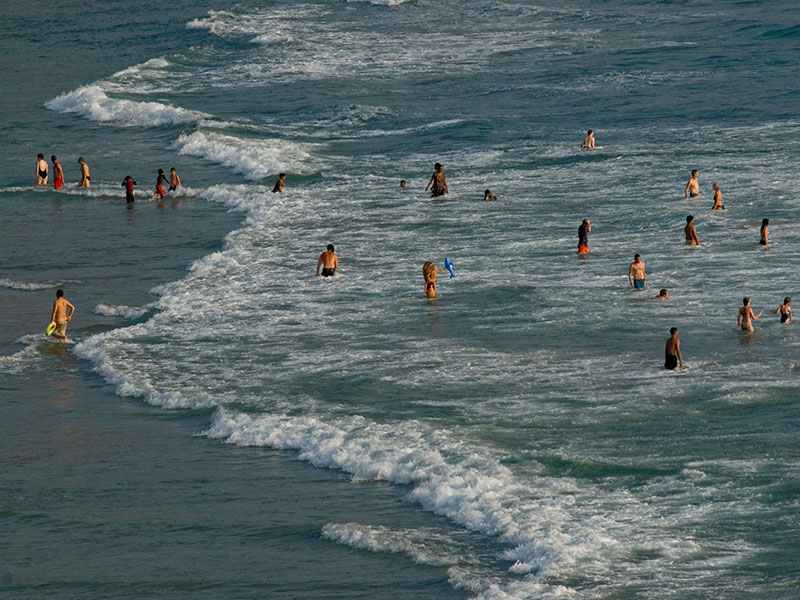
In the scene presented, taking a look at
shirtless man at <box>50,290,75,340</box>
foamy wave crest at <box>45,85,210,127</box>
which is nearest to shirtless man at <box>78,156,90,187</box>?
foamy wave crest at <box>45,85,210,127</box>

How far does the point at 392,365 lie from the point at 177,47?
49.2m

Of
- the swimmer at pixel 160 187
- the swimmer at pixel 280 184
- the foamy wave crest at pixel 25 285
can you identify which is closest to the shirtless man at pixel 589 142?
the swimmer at pixel 280 184

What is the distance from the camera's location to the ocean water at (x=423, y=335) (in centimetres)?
1570

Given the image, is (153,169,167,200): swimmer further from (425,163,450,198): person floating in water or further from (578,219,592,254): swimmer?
(578,219,592,254): swimmer

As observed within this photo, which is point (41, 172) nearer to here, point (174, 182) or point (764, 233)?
point (174, 182)

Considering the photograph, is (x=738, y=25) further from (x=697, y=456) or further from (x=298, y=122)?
(x=697, y=456)

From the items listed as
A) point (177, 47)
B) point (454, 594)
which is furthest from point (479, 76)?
point (454, 594)

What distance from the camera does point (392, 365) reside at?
22828 mm

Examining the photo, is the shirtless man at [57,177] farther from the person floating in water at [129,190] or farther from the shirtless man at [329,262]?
the shirtless man at [329,262]

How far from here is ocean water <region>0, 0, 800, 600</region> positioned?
1570 cm

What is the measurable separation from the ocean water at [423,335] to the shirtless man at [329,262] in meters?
0.30

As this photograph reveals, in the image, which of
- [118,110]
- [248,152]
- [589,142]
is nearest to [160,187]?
[248,152]

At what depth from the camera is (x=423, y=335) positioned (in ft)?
80.7

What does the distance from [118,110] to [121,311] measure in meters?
27.3
